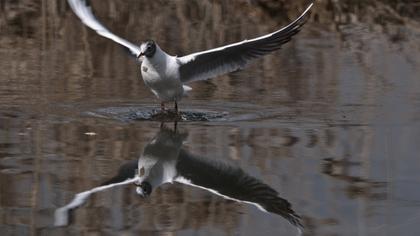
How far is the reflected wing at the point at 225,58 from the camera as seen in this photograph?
31.2 ft

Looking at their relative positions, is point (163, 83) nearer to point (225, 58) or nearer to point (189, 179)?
point (225, 58)

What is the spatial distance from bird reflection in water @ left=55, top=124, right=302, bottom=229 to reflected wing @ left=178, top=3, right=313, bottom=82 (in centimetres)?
155

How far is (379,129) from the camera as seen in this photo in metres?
9.02

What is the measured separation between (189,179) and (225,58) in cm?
271

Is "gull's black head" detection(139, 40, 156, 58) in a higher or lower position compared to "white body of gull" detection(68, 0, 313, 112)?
higher

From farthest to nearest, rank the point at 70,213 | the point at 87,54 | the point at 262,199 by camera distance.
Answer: the point at 87,54 < the point at 262,199 < the point at 70,213

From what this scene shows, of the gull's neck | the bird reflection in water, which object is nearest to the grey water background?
the bird reflection in water

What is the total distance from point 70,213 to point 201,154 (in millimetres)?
1720

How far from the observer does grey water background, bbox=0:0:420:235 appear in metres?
6.59

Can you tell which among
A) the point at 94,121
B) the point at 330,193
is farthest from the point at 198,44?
the point at 330,193

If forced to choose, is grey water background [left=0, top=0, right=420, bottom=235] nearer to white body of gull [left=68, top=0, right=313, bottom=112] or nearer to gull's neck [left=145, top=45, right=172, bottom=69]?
white body of gull [left=68, top=0, right=313, bottom=112]

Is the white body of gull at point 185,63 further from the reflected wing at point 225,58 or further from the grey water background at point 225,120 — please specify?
the grey water background at point 225,120

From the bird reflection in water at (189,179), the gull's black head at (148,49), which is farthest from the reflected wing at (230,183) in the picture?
the gull's black head at (148,49)

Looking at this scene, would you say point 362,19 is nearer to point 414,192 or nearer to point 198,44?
point 198,44
